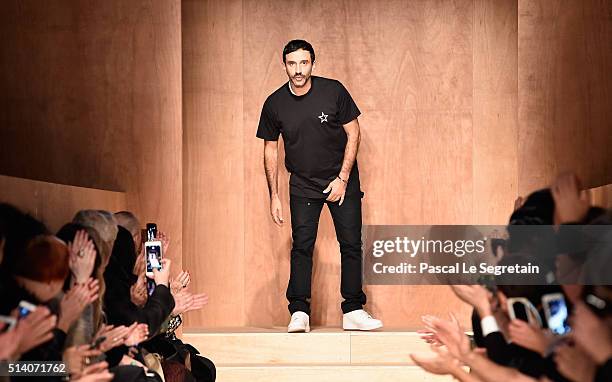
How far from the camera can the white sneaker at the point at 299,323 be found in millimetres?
4184

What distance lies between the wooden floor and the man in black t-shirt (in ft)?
0.36

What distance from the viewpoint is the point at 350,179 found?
170 inches

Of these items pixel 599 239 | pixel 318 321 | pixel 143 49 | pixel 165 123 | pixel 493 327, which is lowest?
pixel 318 321

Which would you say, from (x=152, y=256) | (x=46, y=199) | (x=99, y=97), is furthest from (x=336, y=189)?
(x=46, y=199)

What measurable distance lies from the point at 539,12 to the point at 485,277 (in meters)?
0.90

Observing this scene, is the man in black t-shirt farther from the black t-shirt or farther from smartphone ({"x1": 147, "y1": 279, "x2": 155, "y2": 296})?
smartphone ({"x1": 147, "y1": 279, "x2": 155, "y2": 296})

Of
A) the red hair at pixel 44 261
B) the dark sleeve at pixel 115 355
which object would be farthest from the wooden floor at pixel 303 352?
the red hair at pixel 44 261

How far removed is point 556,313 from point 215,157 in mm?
3079

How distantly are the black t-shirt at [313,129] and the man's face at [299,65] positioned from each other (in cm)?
8

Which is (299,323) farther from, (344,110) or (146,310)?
(146,310)

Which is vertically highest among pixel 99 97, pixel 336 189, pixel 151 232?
pixel 99 97

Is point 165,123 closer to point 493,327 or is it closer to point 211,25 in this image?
point 211,25

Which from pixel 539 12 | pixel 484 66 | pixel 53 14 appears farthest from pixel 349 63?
pixel 539 12

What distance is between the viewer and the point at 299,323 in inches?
165
